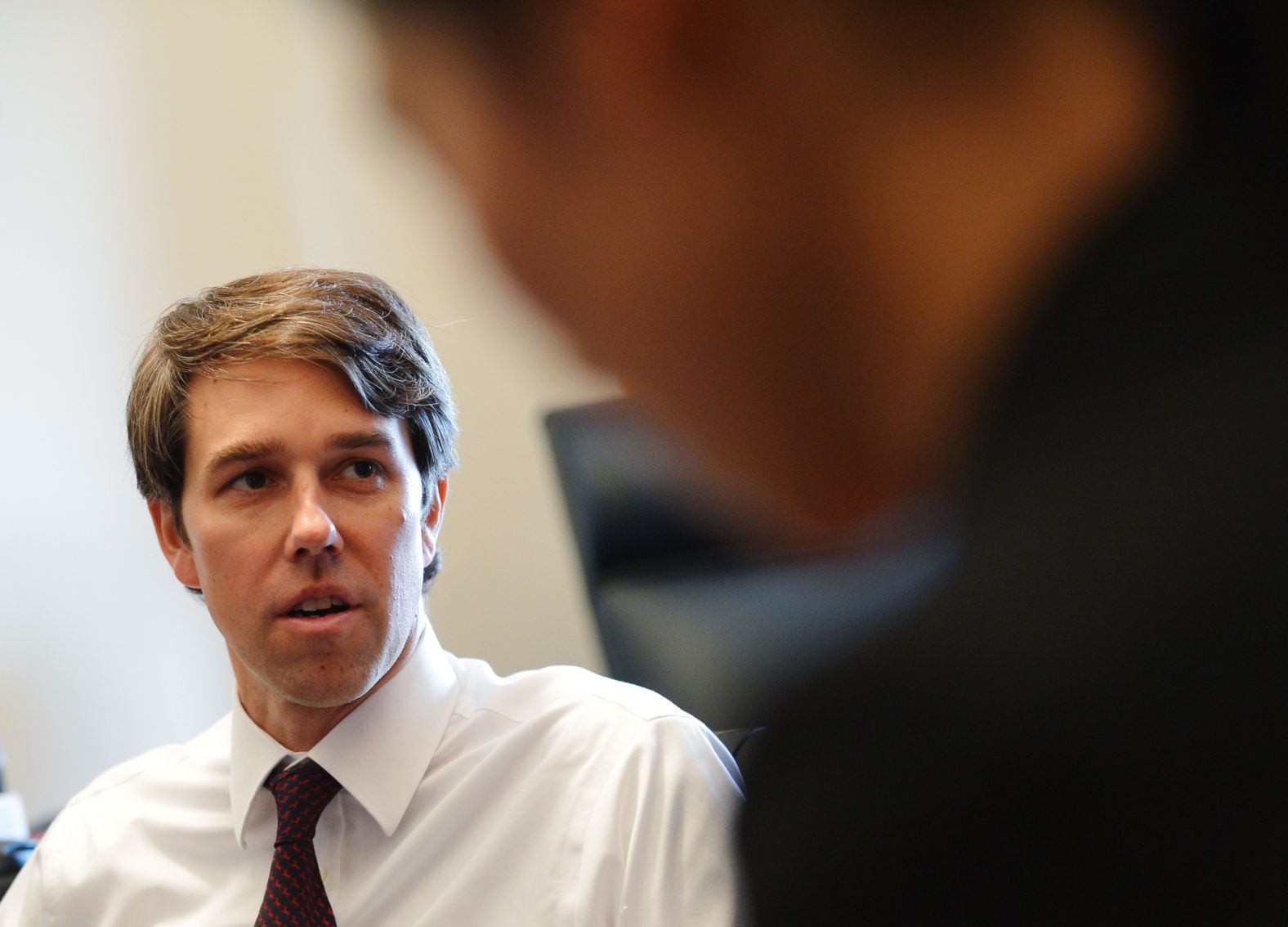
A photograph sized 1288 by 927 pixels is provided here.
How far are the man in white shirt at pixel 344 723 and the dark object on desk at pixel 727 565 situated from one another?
633 millimetres

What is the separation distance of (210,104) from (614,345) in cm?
44

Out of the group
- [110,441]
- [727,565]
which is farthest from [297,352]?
[110,441]

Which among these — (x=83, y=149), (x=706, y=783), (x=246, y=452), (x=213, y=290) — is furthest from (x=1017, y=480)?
(x=83, y=149)

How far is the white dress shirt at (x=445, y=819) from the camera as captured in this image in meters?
0.97

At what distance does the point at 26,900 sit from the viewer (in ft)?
3.88

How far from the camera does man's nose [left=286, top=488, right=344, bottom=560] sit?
105 cm

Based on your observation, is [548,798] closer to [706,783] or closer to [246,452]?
[706,783]

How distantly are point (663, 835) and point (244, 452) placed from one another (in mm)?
523

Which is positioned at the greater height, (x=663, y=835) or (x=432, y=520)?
(x=432, y=520)

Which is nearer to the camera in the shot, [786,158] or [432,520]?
[786,158]

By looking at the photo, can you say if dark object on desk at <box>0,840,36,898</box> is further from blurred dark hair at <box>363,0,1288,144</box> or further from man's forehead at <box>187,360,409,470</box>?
blurred dark hair at <box>363,0,1288,144</box>

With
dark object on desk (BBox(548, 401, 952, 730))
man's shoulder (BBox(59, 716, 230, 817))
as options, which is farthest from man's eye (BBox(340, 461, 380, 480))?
dark object on desk (BBox(548, 401, 952, 730))

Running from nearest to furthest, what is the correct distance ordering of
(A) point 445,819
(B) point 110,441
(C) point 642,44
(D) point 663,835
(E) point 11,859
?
(C) point 642,44, (D) point 663,835, (A) point 445,819, (E) point 11,859, (B) point 110,441

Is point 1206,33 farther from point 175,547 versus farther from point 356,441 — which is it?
point 175,547
